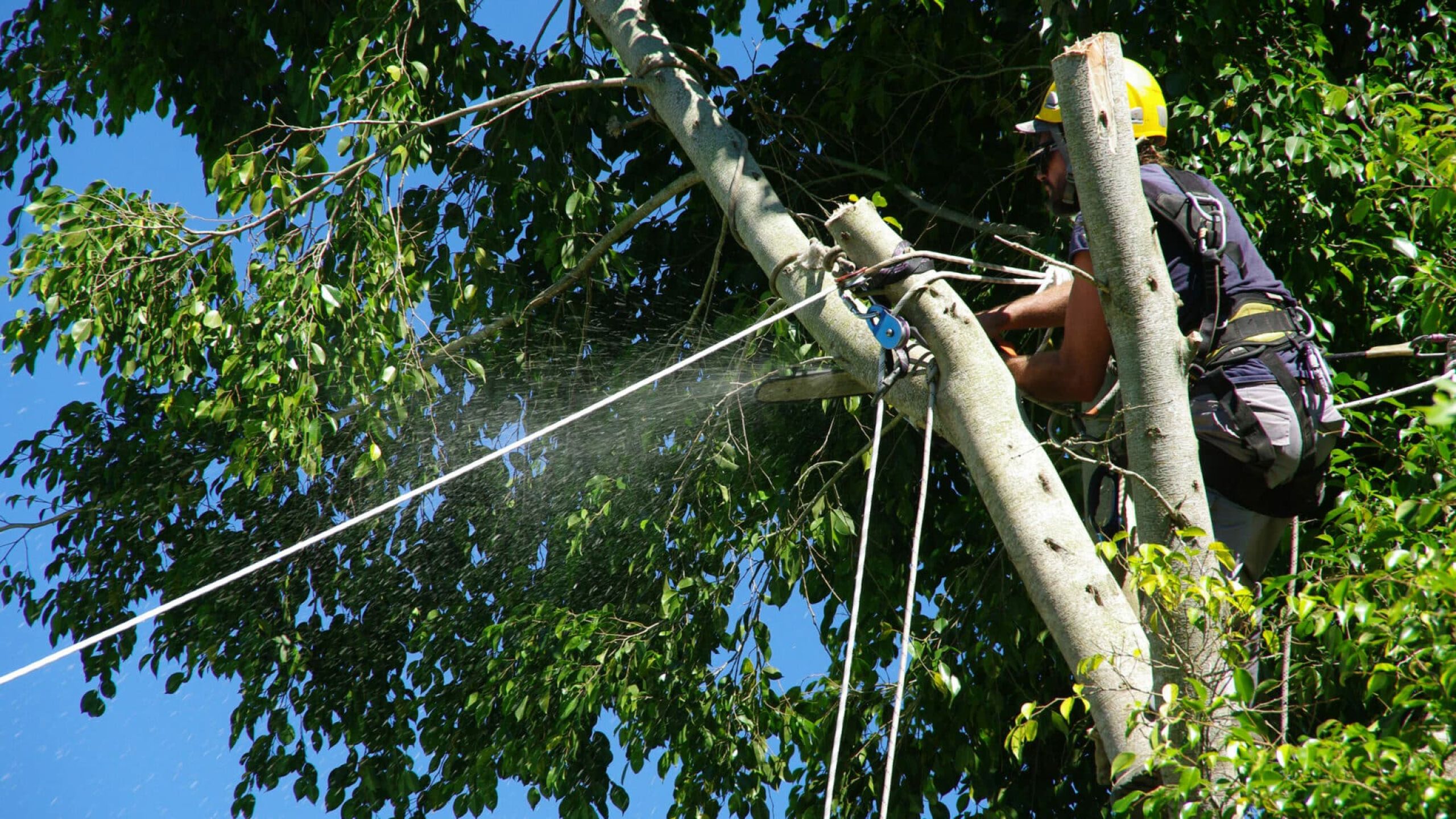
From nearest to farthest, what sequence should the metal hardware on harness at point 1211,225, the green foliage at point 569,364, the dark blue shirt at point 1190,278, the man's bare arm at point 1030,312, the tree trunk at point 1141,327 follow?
the tree trunk at point 1141,327
the metal hardware on harness at point 1211,225
the dark blue shirt at point 1190,278
the man's bare arm at point 1030,312
the green foliage at point 569,364

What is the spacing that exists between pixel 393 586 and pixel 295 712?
68 centimetres

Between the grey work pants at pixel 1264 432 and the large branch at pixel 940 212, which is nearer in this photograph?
the grey work pants at pixel 1264 432

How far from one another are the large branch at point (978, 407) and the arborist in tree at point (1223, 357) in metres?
0.21

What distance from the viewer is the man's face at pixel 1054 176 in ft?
10.2

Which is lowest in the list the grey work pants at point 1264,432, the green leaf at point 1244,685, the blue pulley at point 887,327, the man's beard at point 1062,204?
the green leaf at point 1244,685

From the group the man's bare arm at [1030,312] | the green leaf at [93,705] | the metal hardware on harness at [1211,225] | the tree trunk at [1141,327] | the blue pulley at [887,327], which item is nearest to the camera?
the tree trunk at [1141,327]

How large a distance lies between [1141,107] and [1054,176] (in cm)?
28

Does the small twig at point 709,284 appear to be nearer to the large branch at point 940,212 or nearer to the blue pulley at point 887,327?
the large branch at point 940,212

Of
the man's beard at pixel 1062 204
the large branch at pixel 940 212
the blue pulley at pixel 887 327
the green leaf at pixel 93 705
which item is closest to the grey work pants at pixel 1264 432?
the man's beard at pixel 1062 204

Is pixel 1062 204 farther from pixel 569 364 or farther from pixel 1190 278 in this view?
pixel 569 364

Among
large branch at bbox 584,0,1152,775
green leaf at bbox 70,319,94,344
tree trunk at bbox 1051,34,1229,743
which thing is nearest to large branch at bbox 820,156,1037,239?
large branch at bbox 584,0,1152,775

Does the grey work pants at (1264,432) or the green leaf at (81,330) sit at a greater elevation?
the green leaf at (81,330)

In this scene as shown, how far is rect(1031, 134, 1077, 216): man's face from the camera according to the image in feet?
10.2

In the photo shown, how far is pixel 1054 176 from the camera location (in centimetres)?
313
